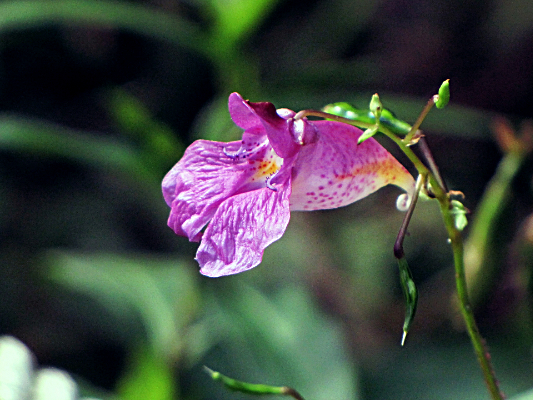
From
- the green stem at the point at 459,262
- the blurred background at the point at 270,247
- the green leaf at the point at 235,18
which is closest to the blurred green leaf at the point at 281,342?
the blurred background at the point at 270,247

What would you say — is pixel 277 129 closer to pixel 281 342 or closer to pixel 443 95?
pixel 443 95

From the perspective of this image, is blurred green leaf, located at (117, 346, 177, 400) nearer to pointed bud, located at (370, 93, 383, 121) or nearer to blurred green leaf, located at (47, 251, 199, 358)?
blurred green leaf, located at (47, 251, 199, 358)

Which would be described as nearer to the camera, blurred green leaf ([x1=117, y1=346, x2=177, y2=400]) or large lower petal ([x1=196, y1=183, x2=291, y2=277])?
large lower petal ([x1=196, y1=183, x2=291, y2=277])

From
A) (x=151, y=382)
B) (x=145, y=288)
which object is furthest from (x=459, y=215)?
(x=145, y=288)

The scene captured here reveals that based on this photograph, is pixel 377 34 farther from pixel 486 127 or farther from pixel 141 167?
pixel 141 167

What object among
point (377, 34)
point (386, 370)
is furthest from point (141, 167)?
point (377, 34)

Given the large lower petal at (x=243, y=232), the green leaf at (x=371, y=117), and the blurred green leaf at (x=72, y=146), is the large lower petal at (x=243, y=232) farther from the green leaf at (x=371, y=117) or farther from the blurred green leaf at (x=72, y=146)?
the blurred green leaf at (x=72, y=146)

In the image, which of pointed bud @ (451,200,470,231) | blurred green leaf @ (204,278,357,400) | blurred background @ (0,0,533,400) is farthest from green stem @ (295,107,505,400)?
blurred green leaf @ (204,278,357,400)
